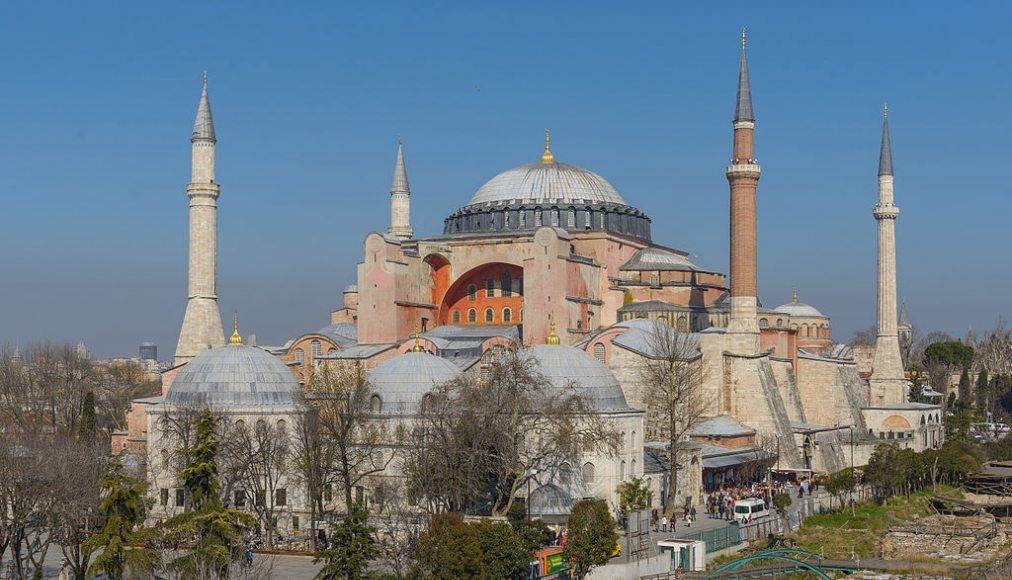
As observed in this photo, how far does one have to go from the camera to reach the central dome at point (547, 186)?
44.0 m

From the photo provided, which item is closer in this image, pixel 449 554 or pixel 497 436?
pixel 449 554

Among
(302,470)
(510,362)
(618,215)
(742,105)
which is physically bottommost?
(302,470)

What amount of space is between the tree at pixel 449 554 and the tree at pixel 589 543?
2198mm

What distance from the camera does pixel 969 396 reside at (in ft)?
209

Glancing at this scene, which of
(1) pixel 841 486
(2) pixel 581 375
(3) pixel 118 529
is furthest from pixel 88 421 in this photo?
(1) pixel 841 486

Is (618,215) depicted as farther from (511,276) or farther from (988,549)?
(988,549)

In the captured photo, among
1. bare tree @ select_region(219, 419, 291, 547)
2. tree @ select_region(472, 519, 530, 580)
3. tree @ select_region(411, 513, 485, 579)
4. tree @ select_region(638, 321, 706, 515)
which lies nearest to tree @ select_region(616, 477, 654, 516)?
tree @ select_region(638, 321, 706, 515)

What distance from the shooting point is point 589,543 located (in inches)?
878

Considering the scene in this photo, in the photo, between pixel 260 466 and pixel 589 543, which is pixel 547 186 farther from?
pixel 589 543

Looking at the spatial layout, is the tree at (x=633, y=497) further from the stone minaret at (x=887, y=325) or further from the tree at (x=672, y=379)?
the stone minaret at (x=887, y=325)

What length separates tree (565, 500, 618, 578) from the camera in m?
22.3

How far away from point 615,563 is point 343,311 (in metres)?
26.0

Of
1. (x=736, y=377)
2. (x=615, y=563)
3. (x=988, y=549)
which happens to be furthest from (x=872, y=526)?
(x=615, y=563)

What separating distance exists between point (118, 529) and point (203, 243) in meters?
17.6
